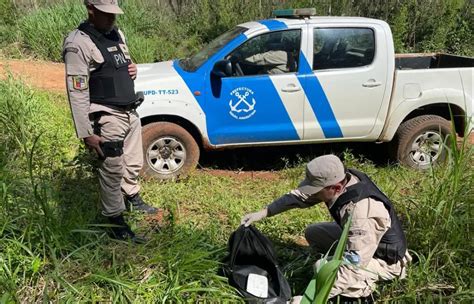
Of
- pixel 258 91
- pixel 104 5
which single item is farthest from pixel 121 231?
pixel 258 91

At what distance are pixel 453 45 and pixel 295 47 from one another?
7171mm

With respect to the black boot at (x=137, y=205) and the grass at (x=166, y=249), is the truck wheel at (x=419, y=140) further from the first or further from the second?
the black boot at (x=137, y=205)

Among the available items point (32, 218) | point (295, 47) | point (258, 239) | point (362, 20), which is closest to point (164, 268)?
point (258, 239)

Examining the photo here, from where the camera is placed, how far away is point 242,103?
470 centimetres

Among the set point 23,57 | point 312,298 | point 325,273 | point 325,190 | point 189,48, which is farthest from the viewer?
point 189,48

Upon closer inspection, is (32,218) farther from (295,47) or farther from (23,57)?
(23,57)

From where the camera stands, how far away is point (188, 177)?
4.82m

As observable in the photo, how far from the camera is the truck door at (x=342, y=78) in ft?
15.7

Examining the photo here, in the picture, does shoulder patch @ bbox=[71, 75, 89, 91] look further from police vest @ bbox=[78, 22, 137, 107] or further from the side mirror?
the side mirror

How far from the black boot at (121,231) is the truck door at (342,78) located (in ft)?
7.59

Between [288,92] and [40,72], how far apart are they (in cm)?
575

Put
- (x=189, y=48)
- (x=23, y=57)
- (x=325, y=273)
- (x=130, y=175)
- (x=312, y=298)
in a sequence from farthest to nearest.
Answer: (x=189, y=48) < (x=23, y=57) < (x=130, y=175) < (x=312, y=298) < (x=325, y=273)

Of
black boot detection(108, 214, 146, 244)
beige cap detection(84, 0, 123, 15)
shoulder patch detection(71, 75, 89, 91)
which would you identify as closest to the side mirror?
beige cap detection(84, 0, 123, 15)

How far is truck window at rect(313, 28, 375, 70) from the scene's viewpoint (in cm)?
479
